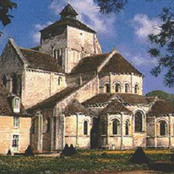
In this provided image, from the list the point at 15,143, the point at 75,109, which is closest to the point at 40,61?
the point at 75,109

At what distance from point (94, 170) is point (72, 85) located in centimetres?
3988

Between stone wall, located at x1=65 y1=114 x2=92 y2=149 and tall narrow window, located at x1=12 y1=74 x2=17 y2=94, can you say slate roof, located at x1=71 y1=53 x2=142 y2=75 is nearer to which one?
tall narrow window, located at x1=12 y1=74 x2=17 y2=94

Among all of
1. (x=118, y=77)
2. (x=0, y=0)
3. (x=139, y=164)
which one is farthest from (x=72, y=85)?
(x=0, y=0)

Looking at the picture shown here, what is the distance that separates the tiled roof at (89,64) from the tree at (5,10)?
1969 inches

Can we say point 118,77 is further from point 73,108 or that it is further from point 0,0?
point 0,0

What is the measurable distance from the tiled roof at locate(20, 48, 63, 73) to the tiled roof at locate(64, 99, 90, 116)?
32.1 feet

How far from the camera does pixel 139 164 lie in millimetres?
26078

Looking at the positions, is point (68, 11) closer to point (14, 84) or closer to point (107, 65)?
point (107, 65)

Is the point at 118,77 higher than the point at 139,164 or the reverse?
higher

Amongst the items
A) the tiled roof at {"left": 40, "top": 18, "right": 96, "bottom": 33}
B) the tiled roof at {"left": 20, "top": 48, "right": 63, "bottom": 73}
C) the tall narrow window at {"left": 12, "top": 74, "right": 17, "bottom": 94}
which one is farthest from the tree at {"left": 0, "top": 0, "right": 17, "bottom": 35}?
the tiled roof at {"left": 40, "top": 18, "right": 96, "bottom": 33}

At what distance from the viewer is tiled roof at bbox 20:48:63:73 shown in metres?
59.0

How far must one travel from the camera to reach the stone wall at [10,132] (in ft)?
153

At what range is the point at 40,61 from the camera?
6072 cm

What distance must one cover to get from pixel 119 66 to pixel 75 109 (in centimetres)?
1224
